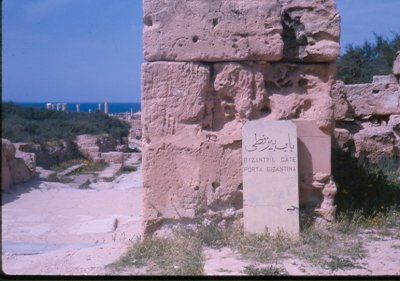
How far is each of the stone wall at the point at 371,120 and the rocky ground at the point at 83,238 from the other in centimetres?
475

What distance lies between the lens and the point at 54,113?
34.3 m

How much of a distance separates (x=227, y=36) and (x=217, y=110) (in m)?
0.92

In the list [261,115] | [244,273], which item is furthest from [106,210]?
[244,273]

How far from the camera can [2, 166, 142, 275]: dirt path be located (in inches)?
205

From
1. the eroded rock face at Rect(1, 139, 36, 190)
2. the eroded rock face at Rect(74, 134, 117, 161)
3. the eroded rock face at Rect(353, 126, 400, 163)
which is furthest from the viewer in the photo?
the eroded rock face at Rect(74, 134, 117, 161)

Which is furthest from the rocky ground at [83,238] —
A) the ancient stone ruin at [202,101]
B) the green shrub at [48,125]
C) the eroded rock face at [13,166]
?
the green shrub at [48,125]

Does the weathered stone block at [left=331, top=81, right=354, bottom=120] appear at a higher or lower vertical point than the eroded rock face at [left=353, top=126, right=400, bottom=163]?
higher

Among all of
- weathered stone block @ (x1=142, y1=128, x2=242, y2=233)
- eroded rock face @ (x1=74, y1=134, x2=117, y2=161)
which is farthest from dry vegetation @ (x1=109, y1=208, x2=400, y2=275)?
eroded rock face @ (x1=74, y1=134, x2=117, y2=161)

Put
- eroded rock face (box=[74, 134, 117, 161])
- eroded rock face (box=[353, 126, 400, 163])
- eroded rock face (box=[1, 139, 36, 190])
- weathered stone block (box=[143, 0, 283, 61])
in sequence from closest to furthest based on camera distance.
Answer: weathered stone block (box=[143, 0, 283, 61]) → eroded rock face (box=[353, 126, 400, 163]) → eroded rock face (box=[1, 139, 36, 190]) → eroded rock face (box=[74, 134, 117, 161])

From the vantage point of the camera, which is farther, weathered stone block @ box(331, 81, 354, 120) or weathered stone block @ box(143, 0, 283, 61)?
weathered stone block @ box(331, 81, 354, 120)

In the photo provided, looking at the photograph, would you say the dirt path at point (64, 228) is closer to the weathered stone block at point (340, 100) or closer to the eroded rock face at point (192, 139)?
the eroded rock face at point (192, 139)

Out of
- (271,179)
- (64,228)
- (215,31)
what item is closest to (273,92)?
(215,31)

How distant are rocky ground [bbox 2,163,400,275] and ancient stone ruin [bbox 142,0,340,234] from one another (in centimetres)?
68

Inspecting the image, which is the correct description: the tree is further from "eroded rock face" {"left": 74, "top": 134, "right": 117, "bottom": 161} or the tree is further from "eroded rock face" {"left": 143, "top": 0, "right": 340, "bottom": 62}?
"eroded rock face" {"left": 143, "top": 0, "right": 340, "bottom": 62}
